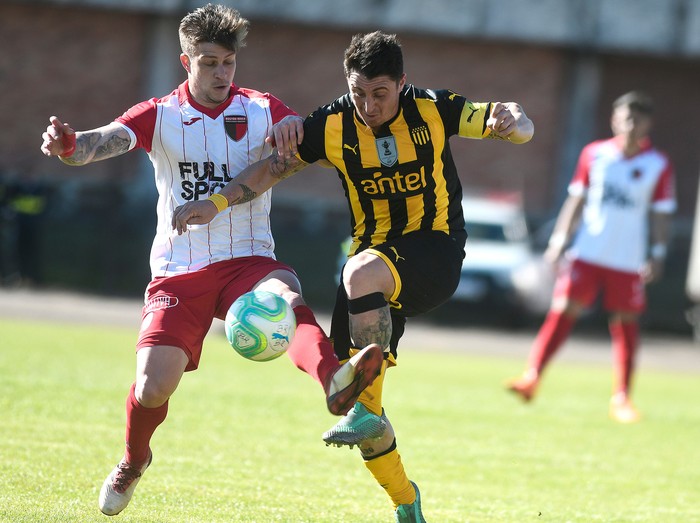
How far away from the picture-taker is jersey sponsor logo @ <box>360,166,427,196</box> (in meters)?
5.60

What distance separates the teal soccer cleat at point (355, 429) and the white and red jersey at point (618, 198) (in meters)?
6.01

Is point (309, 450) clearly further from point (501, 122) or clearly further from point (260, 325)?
point (501, 122)

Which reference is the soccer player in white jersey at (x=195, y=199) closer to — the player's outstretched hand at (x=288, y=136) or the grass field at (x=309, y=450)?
the player's outstretched hand at (x=288, y=136)

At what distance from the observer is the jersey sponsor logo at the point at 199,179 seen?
19.0ft

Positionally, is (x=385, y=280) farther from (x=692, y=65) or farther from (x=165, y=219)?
(x=692, y=65)

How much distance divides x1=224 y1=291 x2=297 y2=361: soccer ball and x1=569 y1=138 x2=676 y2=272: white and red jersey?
19.7ft

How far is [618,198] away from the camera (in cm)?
1090

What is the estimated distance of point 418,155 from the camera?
18.4 feet

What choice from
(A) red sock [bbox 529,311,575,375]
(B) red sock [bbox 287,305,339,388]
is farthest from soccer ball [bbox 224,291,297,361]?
(A) red sock [bbox 529,311,575,375]

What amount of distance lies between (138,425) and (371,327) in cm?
124

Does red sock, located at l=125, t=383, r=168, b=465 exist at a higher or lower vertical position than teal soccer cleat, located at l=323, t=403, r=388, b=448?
lower

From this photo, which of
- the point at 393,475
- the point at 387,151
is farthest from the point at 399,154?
the point at 393,475

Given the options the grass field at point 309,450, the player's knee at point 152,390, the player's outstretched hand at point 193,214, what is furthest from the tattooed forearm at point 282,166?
the grass field at point 309,450

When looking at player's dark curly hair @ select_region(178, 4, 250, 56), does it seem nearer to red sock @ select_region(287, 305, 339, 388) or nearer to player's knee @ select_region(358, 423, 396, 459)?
red sock @ select_region(287, 305, 339, 388)
